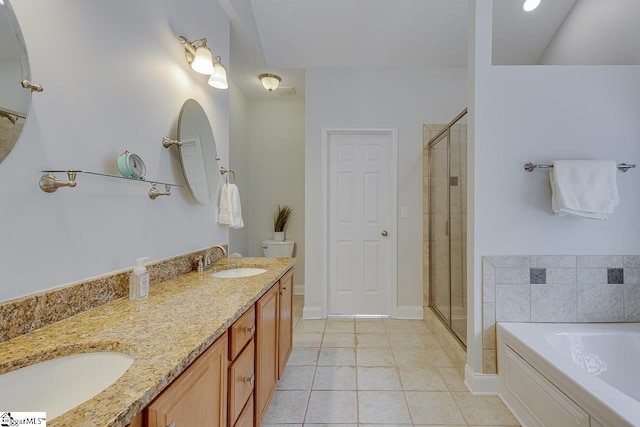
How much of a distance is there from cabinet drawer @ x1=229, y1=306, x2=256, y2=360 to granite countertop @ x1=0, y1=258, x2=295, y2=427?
2.8 inches

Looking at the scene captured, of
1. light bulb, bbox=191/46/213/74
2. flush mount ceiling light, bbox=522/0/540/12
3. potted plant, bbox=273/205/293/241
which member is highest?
flush mount ceiling light, bbox=522/0/540/12

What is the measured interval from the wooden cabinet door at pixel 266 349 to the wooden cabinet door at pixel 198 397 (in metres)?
0.40

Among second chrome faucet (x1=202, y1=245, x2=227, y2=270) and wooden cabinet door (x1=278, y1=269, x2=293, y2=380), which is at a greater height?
second chrome faucet (x1=202, y1=245, x2=227, y2=270)

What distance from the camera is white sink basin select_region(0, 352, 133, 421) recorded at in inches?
26.9

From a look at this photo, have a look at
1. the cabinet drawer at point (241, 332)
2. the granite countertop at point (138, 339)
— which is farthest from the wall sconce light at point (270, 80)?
the cabinet drawer at point (241, 332)

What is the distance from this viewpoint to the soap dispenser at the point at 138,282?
1.23 m

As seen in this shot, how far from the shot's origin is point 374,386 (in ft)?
6.60

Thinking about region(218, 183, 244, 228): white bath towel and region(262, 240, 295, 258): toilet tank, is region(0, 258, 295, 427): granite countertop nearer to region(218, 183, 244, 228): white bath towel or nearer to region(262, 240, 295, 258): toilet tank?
region(218, 183, 244, 228): white bath towel

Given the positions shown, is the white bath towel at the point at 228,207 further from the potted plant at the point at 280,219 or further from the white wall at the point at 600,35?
the white wall at the point at 600,35

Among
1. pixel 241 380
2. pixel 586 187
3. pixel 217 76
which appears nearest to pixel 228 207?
pixel 217 76

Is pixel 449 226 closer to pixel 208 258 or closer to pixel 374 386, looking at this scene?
pixel 374 386

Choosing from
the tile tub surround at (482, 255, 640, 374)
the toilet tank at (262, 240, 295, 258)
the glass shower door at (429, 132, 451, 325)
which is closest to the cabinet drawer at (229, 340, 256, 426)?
the tile tub surround at (482, 255, 640, 374)

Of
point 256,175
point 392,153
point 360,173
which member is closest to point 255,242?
point 256,175

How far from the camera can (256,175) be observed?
4.17 metres
